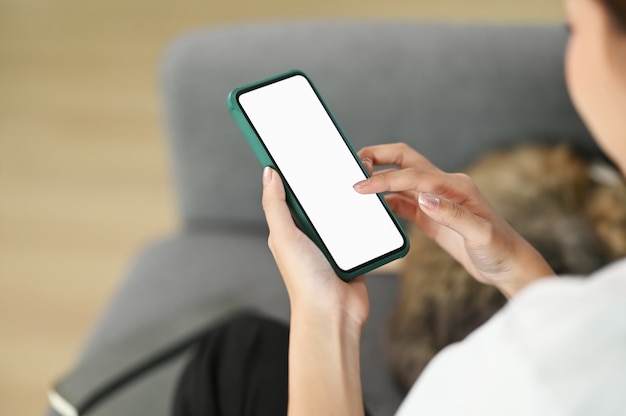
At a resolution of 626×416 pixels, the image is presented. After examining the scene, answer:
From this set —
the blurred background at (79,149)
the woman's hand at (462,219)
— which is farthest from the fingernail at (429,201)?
the blurred background at (79,149)

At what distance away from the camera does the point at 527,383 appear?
1.22 feet

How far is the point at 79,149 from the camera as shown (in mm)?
1797

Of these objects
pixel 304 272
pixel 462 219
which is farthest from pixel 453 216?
pixel 304 272

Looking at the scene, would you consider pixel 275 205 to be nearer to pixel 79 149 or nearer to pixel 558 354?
pixel 558 354

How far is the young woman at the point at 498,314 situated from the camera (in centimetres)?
36

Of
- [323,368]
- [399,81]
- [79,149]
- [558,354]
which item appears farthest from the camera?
[79,149]

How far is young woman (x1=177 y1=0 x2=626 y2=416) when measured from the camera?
0.36 meters

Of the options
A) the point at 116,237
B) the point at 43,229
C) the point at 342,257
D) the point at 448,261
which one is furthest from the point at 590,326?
the point at 43,229

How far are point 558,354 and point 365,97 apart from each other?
0.75m

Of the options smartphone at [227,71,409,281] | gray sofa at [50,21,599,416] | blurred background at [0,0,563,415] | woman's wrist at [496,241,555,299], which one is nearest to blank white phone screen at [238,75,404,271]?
smartphone at [227,71,409,281]

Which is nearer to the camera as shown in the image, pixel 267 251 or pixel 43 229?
pixel 267 251

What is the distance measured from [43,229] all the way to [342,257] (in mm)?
1212

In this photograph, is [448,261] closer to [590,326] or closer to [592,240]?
[592,240]

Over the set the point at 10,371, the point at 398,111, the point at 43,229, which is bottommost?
the point at 10,371
